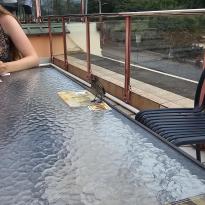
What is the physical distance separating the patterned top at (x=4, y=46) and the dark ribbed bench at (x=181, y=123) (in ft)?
2.94

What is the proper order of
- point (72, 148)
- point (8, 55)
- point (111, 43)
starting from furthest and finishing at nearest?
point (111, 43) < point (8, 55) < point (72, 148)

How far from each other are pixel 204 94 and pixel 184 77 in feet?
5.60

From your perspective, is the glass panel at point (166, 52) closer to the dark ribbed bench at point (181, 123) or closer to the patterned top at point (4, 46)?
the dark ribbed bench at point (181, 123)

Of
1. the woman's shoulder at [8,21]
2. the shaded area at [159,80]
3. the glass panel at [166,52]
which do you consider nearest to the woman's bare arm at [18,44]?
the woman's shoulder at [8,21]

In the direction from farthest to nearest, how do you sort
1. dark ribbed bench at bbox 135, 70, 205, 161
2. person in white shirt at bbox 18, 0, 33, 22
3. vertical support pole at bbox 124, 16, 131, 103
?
person in white shirt at bbox 18, 0, 33, 22 → vertical support pole at bbox 124, 16, 131, 103 → dark ribbed bench at bbox 135, 70, 205, 161

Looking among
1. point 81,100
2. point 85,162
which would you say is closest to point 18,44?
point 81,100

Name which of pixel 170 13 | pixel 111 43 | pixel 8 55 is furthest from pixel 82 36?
pixel 8 55

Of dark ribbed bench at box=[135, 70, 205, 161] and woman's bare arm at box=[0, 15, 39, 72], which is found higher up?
woman's bare arm at box=[0, 15, 39, 72]

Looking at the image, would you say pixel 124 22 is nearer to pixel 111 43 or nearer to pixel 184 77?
pixel 184 77

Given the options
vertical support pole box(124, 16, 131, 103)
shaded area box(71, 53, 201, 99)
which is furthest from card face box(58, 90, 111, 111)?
vertical support pole box(124, 16, 131, 103)

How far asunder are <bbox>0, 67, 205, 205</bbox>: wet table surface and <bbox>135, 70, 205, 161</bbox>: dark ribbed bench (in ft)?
1.70

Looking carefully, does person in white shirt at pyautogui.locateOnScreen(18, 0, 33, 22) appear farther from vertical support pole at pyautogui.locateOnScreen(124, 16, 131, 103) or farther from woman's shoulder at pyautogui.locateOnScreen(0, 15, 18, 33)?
woman's shoulder at pyautogui.locateOnScreen(0, 15, 18, 33)

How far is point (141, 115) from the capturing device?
2.16m

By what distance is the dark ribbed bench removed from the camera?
5.91 feet
